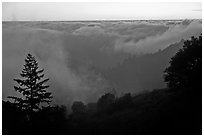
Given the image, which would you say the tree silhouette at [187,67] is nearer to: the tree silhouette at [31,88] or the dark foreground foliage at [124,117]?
the dark foreground foliage at [124,117]

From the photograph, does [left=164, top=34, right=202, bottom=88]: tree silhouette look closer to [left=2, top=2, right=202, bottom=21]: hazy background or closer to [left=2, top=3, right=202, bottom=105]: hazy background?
[left=2, top=3, right=202, bottom=105]: hazy background

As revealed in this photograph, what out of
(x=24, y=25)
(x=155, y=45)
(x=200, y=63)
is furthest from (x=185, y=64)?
(x=24, y=25)

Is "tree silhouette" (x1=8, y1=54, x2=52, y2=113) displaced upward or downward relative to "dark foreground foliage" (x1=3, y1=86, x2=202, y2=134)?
upward

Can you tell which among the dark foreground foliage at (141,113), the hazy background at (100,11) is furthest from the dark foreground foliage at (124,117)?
the hazy background at (100,11)

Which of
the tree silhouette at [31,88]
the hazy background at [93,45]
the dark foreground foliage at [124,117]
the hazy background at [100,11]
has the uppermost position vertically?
the hazy background at [100,11]

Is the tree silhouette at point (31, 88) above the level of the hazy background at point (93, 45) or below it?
below

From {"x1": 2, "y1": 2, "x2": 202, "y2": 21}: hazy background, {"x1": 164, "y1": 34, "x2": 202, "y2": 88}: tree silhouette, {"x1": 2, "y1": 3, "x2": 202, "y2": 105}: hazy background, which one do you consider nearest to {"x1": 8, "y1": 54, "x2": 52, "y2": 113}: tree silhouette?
{"x1": 2, "y1": 3, "x2": 202, "y2": 105}: hazy background

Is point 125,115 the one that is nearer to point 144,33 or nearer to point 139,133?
point 139,133

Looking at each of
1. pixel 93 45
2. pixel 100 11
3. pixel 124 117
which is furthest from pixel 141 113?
pixel 100 11
